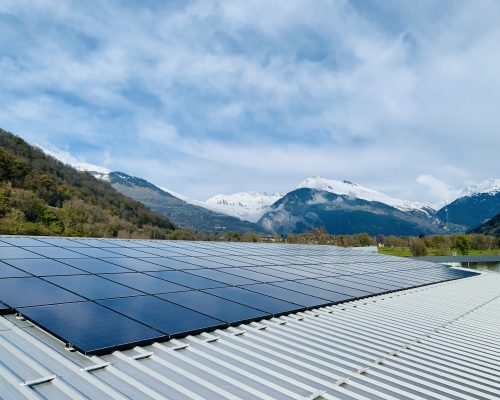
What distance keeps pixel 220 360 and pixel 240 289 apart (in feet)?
18.3

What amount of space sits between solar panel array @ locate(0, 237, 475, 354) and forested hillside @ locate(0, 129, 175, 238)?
70967 mm

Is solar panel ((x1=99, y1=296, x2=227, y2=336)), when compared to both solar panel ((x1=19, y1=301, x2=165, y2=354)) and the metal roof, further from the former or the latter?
the metal roof

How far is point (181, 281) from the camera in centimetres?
1266

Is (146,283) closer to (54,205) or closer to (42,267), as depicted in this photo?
(42,267)

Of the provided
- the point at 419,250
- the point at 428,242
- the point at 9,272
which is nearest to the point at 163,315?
the point at 9,272

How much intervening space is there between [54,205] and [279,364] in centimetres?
12061

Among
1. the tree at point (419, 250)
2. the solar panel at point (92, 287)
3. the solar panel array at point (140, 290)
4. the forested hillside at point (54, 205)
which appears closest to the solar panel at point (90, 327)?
the solar panel array at point (140, 290)

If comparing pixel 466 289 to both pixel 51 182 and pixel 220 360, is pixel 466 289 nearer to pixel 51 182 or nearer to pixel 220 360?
pixel 220 360

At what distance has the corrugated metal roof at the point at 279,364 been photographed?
5.87 meters

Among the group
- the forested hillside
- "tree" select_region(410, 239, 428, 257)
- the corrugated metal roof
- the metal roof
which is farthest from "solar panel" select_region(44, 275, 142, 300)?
"tree" select_region(410, 239, 428, 257)

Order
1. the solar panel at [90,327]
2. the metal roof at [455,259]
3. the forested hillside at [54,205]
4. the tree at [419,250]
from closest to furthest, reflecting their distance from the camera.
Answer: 1. the solar panel at [90,327]
2. the metal roof at [455,259]
3. the forested hillside at [54,205]
4. the tree at [419,250]

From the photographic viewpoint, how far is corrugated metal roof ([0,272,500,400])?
Answer: 5867 millimetres

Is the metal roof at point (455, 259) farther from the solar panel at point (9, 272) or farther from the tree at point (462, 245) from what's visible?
the tree at point (462, 245)

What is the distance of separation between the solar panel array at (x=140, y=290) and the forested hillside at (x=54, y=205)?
70967 millimetres
